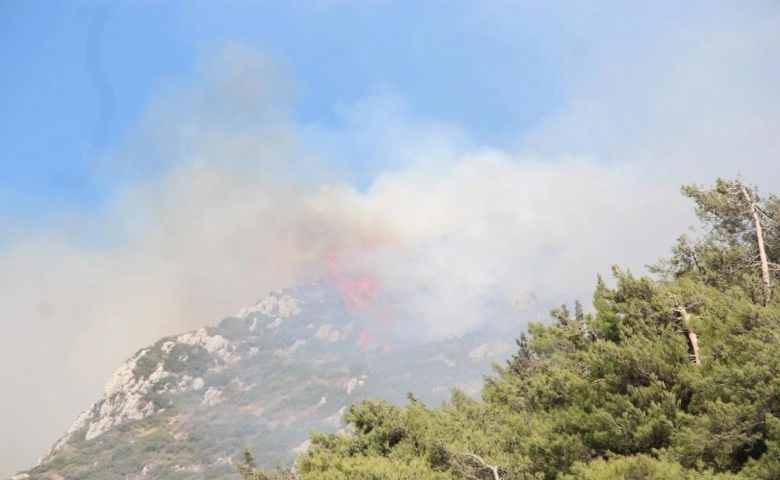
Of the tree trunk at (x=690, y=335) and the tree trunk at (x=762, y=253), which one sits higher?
the tree trunk at (x=762, y=253)

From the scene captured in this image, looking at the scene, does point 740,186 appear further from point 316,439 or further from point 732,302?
point 316,439

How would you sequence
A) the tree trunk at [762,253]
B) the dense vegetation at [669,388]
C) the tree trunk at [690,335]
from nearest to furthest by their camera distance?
the dense vegetation at [669,388], the tree trunk at [690,335], the tree trunk at [762,253]

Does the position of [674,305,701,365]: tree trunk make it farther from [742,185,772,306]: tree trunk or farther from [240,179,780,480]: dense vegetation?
[742,185,772,306]: tree trunk

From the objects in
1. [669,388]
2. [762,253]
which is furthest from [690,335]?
[762,253]

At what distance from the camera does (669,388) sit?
19875 millimetres

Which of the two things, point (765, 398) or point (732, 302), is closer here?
point (765, 398)

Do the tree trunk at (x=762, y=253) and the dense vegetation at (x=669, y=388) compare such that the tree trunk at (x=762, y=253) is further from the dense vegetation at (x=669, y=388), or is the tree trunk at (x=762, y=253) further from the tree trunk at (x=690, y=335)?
the tree trunk at (x=690, y=335)

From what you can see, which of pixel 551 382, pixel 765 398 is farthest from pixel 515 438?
pixel 765 398

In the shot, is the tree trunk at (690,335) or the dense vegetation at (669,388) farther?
the tree trunk at (690,335)

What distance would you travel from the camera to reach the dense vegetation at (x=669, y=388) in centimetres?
1628

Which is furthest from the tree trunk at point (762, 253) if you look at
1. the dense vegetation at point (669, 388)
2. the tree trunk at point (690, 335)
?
the tree trunk at point (690, 335)

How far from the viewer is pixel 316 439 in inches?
1631

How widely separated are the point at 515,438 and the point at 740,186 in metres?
16.6

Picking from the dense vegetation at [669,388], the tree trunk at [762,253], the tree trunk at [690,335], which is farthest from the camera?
the tree trunk at [762,253]
